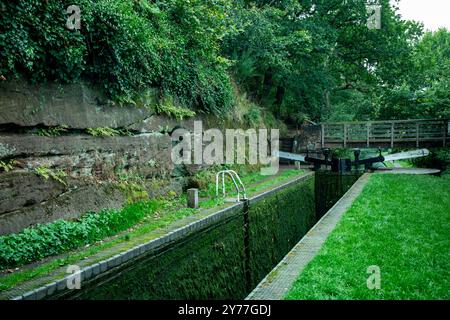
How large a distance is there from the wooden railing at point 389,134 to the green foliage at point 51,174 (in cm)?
1627

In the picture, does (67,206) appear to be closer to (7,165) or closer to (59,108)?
(7,165)

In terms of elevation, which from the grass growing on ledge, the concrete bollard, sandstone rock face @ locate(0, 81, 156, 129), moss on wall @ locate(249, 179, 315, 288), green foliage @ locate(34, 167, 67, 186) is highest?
sandstone rock face @ locate(0, 81, 156, 129)

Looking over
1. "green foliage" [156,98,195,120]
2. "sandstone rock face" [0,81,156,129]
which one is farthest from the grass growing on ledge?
"green foliage" [156,98,195,120]

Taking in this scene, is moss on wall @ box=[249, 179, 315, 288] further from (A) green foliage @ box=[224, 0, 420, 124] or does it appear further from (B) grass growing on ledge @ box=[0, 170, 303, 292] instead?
(A) green foliage @ box=[224, 0, 420, 124]

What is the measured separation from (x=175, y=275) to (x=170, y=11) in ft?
25.8

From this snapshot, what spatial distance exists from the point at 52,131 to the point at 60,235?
184cm

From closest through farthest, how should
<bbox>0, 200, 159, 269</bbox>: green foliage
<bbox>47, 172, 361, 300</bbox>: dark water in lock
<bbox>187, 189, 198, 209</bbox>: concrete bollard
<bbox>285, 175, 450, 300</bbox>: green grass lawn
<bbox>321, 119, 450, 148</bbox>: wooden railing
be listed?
<bbox>285, 175, 450, 300</bbox>: green grass lawn → <bbox>47, 172, 361, 300</bbox>: dark water in lock → <bbox>0, 200, 159, 269</bbox>: green foliage → <bbox>187, 189, 198, 209</bbox>: concrete bollard → <bbox>321, 119, 450, 148</bbox>: wooden railing

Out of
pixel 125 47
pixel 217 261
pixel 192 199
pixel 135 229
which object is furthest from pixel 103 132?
pixel 217 261

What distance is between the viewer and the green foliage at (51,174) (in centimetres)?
607

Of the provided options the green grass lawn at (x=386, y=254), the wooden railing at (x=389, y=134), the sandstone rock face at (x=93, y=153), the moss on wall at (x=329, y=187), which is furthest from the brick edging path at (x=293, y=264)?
the wooden railing at (x=389, y=134)

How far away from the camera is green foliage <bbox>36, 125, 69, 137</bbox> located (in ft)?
20.6

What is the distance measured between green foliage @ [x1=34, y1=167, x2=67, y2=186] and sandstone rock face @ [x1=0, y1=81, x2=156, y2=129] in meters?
0.76

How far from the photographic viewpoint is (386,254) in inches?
215
